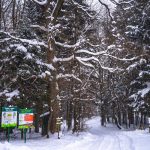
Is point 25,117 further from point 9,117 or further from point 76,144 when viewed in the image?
point 76,144

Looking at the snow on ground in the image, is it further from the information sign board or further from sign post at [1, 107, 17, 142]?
the information sign board

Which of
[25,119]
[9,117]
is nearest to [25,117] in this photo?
[25,119]

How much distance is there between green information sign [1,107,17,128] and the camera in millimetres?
15297

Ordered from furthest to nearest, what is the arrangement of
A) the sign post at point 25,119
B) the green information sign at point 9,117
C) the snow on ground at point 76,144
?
the sign post at point 25,119
the green information sign at point 9,117
the snow on ground at point 76,144

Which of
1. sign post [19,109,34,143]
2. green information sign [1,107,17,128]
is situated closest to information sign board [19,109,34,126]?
sign post [19,109,34,143]

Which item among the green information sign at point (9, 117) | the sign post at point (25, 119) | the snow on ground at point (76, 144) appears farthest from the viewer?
the sign post at point (25, 119)

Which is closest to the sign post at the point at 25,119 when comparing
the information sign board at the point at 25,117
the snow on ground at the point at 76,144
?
the information sign board at the point at 25,117

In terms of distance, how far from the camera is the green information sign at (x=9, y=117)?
1530cm

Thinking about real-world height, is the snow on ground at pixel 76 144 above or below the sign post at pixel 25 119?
below

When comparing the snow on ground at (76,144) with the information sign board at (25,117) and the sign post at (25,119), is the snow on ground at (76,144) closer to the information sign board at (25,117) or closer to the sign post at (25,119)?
the sign post at (25,119)

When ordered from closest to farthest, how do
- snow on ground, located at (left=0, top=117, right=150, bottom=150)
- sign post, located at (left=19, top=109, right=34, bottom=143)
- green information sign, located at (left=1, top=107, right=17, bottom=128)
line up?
1. snow on ground, located at (left=0, top=117, right=150, bottom=150)
2. green information sign, located at (left=1, top=107, right=17, bottom=128)
3. sign post, located at (left=19, top=109, right=34, bottom=143)

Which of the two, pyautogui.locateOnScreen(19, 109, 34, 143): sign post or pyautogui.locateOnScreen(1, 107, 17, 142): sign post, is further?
pyautogui.locateOnScreen(19, 109, 34, 143): sign post

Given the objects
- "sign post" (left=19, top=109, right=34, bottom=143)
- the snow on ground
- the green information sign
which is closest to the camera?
the snow on ground

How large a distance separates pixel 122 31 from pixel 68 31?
24.9 ft
